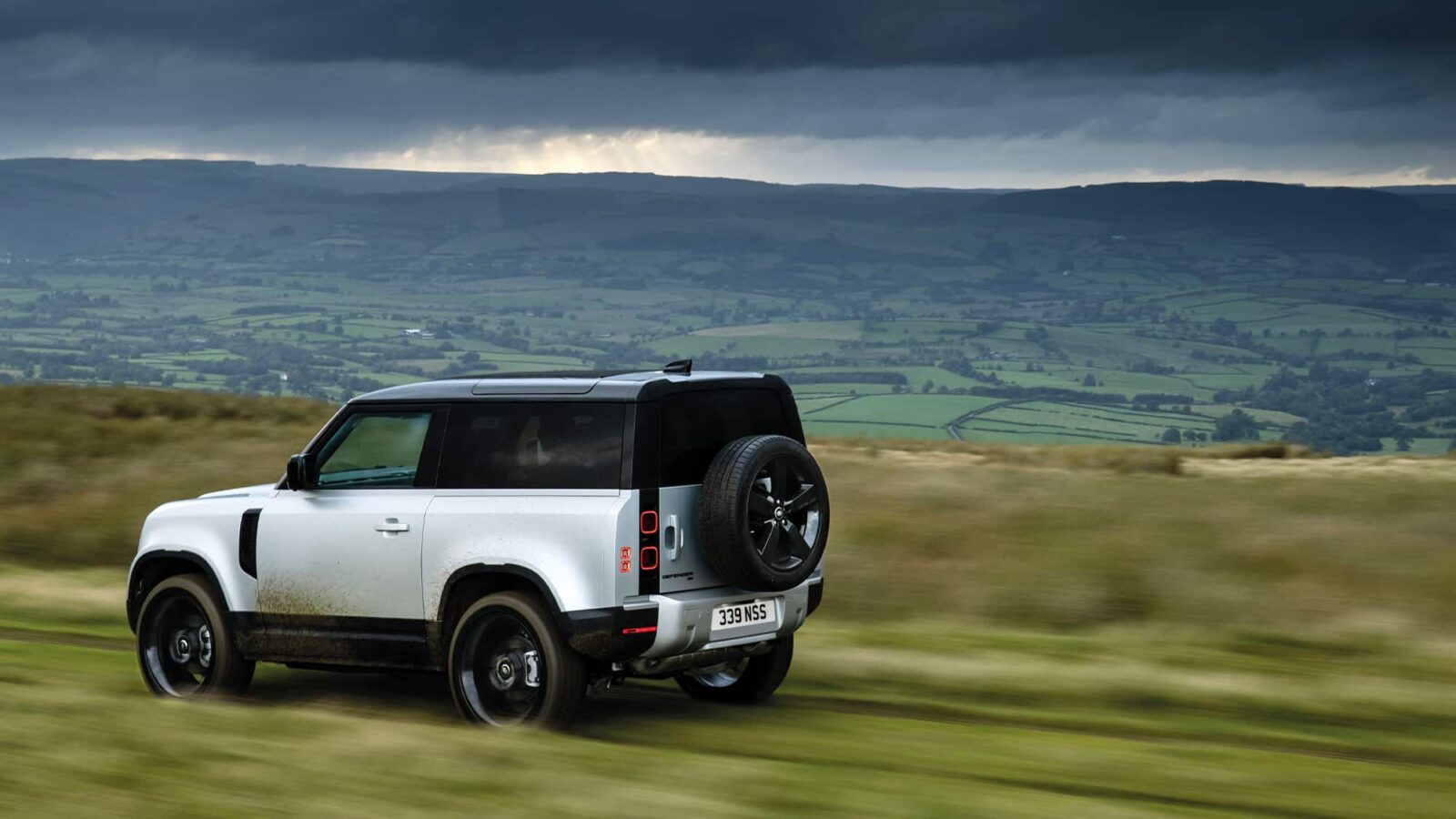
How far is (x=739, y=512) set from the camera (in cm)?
803

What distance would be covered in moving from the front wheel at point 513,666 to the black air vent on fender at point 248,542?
4.84 feet

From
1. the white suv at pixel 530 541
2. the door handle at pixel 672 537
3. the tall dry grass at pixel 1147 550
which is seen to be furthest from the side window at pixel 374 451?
the tall dry grass at pixel 1147 550

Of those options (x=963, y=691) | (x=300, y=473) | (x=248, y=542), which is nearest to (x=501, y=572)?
(x=300, y=473)

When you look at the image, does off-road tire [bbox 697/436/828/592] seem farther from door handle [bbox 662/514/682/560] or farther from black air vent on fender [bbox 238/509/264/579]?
black air vent on fender [bbox 238/509/264/579]

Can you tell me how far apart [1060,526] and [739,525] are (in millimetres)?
7295

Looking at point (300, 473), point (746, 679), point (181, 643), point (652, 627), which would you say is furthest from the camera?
point (181, 643)

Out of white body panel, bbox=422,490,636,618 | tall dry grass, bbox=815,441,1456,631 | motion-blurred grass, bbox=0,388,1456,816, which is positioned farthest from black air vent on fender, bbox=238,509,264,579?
tall dry grass, bbox=815,441,1456,631

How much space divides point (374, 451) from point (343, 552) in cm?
63

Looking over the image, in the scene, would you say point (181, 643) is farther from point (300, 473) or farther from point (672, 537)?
point (672, 537)

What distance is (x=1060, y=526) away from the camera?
1469cm

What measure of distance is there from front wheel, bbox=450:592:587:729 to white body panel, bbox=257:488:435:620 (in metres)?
0.39

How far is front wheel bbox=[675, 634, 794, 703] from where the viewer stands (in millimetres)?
9305

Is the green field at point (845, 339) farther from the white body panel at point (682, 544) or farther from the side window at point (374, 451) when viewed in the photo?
the white body panel at point (682, 544)

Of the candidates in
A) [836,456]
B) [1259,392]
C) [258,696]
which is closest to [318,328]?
[1259,392]
